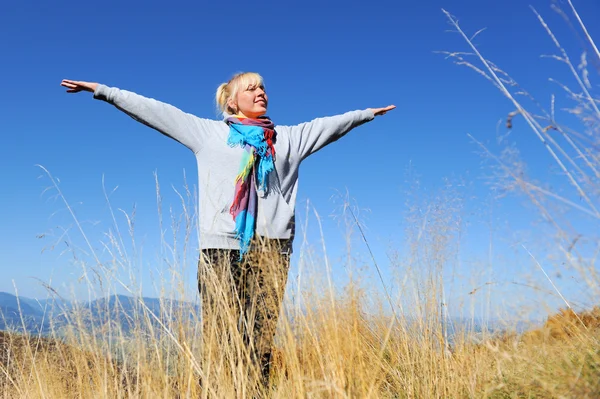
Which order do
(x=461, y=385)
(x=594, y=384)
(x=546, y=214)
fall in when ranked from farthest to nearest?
(x=461, y=385)
(x=546, y=214)
(x=594, y=384)

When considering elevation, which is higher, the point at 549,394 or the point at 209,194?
the point at 209,194

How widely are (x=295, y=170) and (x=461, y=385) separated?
1437mm

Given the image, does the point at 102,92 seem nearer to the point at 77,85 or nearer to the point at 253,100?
the point at 77,85

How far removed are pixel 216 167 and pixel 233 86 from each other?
596mm

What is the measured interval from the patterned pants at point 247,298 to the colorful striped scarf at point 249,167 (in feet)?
0.46

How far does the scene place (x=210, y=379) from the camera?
6.86ft

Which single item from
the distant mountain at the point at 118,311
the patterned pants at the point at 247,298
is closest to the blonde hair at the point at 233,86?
the patterned pants at the point at 247,298

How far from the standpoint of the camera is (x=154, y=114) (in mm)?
2549

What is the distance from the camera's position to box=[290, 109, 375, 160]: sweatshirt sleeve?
282cm

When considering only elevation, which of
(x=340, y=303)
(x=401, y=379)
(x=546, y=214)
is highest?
(x=546, y=214)

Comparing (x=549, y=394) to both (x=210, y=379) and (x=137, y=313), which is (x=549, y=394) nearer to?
(x=210, y=379)

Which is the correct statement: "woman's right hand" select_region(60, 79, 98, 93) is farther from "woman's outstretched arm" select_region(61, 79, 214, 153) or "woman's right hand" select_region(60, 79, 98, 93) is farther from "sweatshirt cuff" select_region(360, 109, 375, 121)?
"sweatshirt cuff" select_region(360, 109, 375, 121)

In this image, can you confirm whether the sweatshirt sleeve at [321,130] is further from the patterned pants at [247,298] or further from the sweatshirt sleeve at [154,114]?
the patterned pants at [247,298]

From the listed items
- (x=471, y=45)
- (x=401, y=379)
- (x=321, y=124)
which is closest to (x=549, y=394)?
(x=401, y=379)
